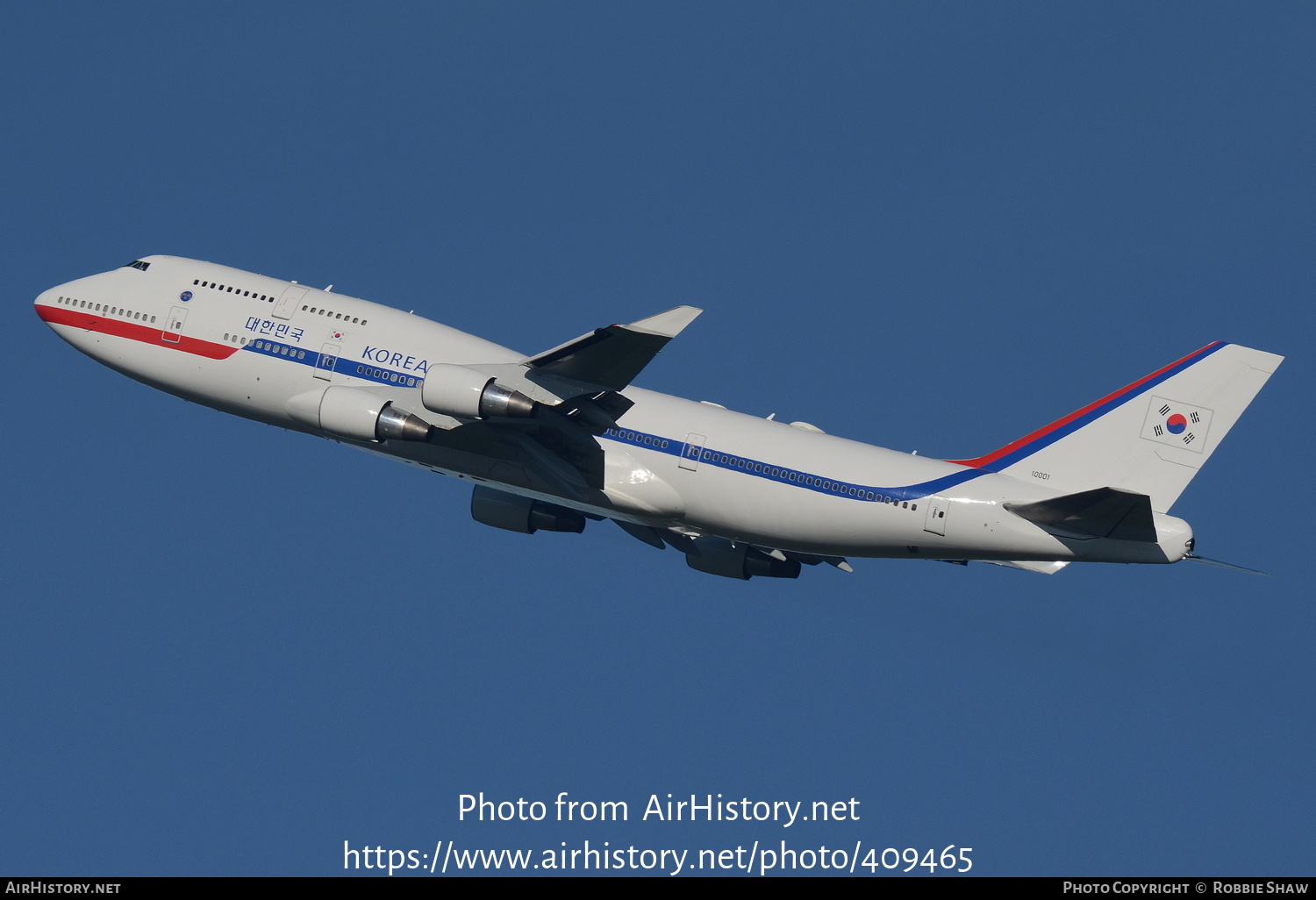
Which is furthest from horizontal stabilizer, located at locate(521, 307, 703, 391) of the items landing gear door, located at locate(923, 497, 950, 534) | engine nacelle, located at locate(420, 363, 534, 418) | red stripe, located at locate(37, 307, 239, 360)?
red stripe, located at locate(37, 307, 239, 360)

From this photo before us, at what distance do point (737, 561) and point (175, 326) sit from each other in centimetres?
1618

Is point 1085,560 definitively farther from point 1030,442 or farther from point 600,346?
point 600,346

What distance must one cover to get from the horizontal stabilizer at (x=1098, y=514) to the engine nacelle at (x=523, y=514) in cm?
1213

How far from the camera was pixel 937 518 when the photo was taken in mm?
36406

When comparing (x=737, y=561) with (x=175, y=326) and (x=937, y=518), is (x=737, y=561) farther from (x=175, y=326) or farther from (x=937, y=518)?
(x=175, y=326)

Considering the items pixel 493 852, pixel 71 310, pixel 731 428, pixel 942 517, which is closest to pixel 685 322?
pixel 731 428

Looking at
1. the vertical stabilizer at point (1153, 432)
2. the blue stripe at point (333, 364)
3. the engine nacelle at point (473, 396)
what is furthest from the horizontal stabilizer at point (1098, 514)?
the blue stripe at point (333, 364)

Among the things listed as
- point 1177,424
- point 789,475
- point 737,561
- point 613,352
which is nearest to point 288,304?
point 613,352

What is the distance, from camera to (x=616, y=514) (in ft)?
128

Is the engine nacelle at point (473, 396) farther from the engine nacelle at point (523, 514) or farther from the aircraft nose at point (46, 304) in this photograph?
the aircraft nose at point (46, 304)

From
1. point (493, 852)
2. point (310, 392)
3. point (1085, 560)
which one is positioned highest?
point (310, 392)

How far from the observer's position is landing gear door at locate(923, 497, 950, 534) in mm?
36406

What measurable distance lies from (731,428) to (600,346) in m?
4.46

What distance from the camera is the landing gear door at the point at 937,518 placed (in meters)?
36.4
